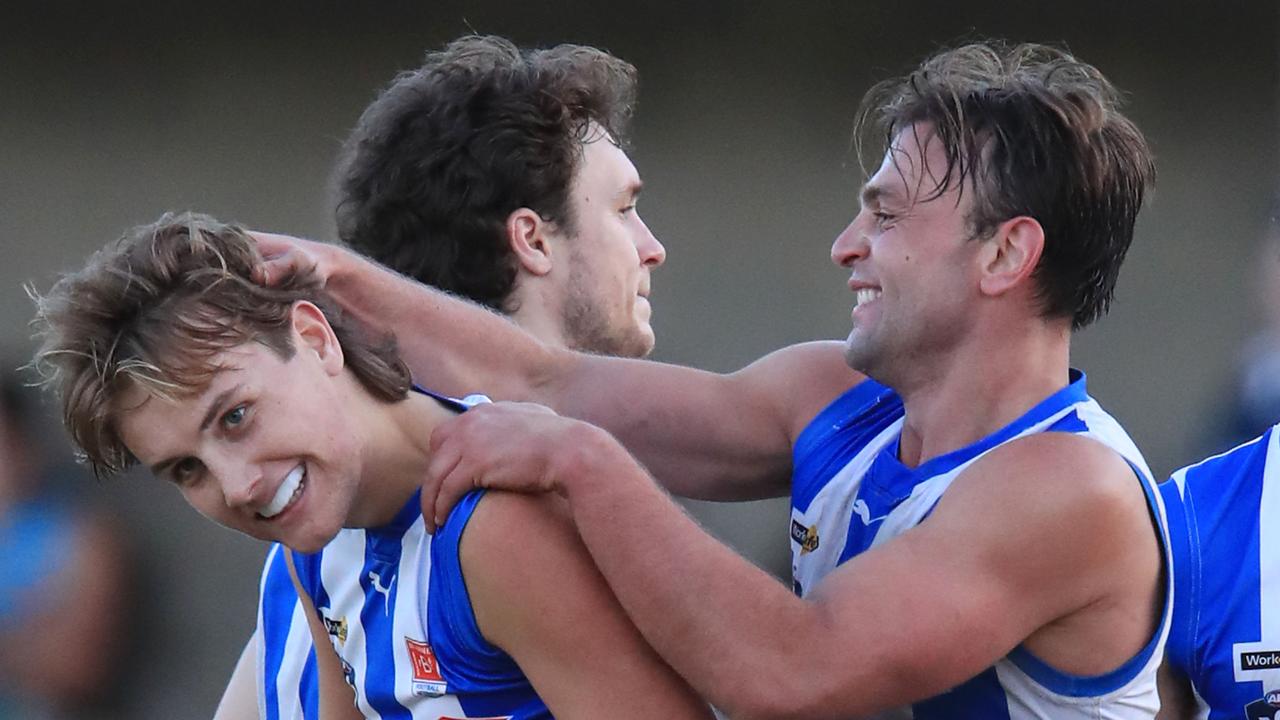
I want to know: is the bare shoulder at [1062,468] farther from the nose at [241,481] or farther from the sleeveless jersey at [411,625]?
the nose at [241,481]

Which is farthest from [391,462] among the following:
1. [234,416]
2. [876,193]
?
[876,193]

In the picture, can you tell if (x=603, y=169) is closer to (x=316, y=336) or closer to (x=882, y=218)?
(x=882, y=218)

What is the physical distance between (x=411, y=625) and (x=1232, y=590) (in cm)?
121

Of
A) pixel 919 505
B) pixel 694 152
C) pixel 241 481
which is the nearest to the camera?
pixel 241 481

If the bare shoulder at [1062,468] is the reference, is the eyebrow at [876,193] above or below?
above

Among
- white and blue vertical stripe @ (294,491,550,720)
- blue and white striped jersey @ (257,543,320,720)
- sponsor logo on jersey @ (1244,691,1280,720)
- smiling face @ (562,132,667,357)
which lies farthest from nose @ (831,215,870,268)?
blue and white striped jersey @ (257,543,320,720)

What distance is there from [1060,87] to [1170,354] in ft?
9.77

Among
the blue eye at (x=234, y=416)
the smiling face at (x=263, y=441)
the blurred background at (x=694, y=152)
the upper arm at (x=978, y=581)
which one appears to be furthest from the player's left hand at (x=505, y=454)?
the blurred background at (x=694, y=152)

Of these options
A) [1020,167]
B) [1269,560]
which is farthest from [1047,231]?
[1269,560]

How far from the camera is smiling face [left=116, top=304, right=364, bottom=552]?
1.98m

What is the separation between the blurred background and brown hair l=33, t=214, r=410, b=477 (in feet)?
8.98

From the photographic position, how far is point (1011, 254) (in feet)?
7.48

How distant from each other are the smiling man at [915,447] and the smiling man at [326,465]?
69 millimetres

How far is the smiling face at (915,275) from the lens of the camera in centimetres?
228
